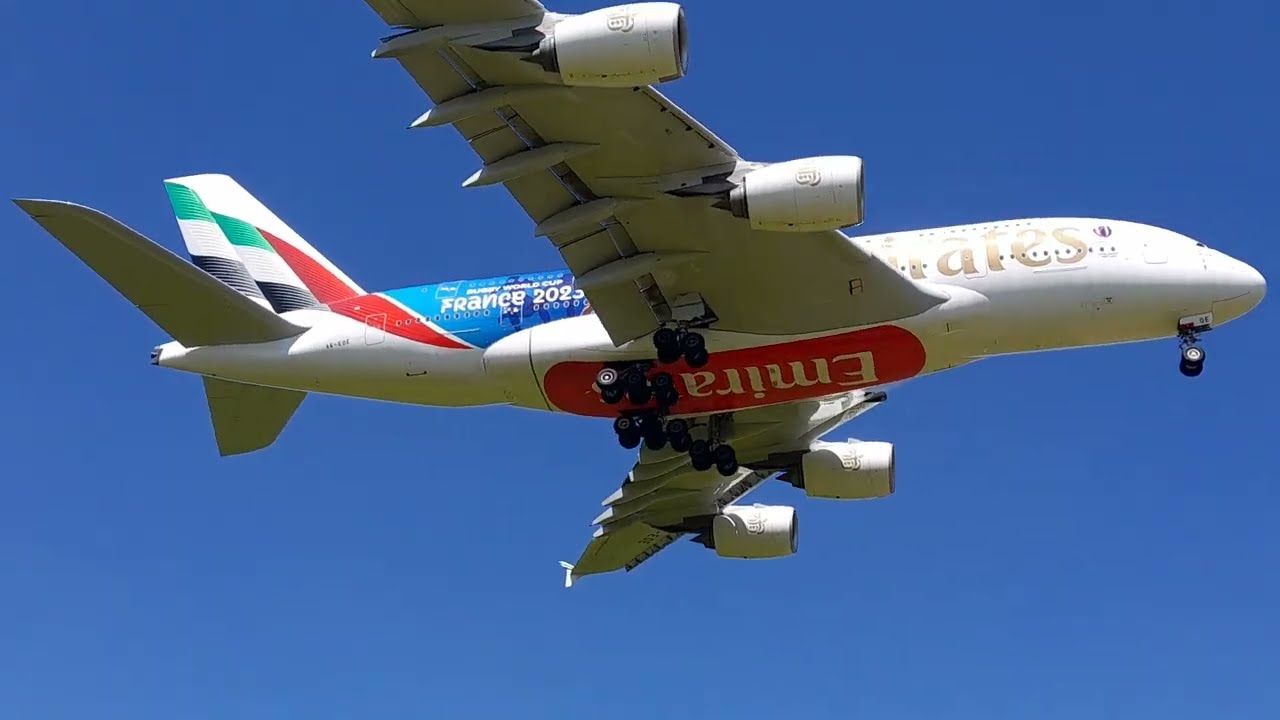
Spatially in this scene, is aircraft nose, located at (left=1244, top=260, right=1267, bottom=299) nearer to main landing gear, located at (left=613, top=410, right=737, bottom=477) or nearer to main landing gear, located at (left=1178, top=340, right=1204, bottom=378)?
main landing gear, located at (left=1178, top=340, right=1204, bottom=378)

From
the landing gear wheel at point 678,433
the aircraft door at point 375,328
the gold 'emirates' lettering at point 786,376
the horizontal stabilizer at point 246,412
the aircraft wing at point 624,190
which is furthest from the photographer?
the horizontal stabilizer at point 246,412

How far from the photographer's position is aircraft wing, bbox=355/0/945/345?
29.8 m

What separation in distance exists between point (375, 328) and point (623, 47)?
468 inches

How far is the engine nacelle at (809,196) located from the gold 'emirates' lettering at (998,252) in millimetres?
4286

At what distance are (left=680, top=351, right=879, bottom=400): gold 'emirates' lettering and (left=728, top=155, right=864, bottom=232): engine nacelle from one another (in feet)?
16.3

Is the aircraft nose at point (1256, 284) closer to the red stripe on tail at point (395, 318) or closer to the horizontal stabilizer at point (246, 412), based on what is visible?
the red stripe on tail at point (395, 318)

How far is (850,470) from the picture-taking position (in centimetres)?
4184

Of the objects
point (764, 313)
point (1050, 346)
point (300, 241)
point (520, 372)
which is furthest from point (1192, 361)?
point (300, 241)

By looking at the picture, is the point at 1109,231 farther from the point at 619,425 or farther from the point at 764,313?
the point at 619,425

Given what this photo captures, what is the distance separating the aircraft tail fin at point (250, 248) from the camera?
135 ft

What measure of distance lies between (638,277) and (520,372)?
12.2 feet

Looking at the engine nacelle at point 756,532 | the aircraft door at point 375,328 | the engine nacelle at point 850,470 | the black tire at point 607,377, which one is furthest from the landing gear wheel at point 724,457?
the aircraft door at point 375,328

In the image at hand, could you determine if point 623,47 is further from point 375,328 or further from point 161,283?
point 161,283

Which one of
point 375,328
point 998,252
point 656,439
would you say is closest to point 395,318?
point 375,328
